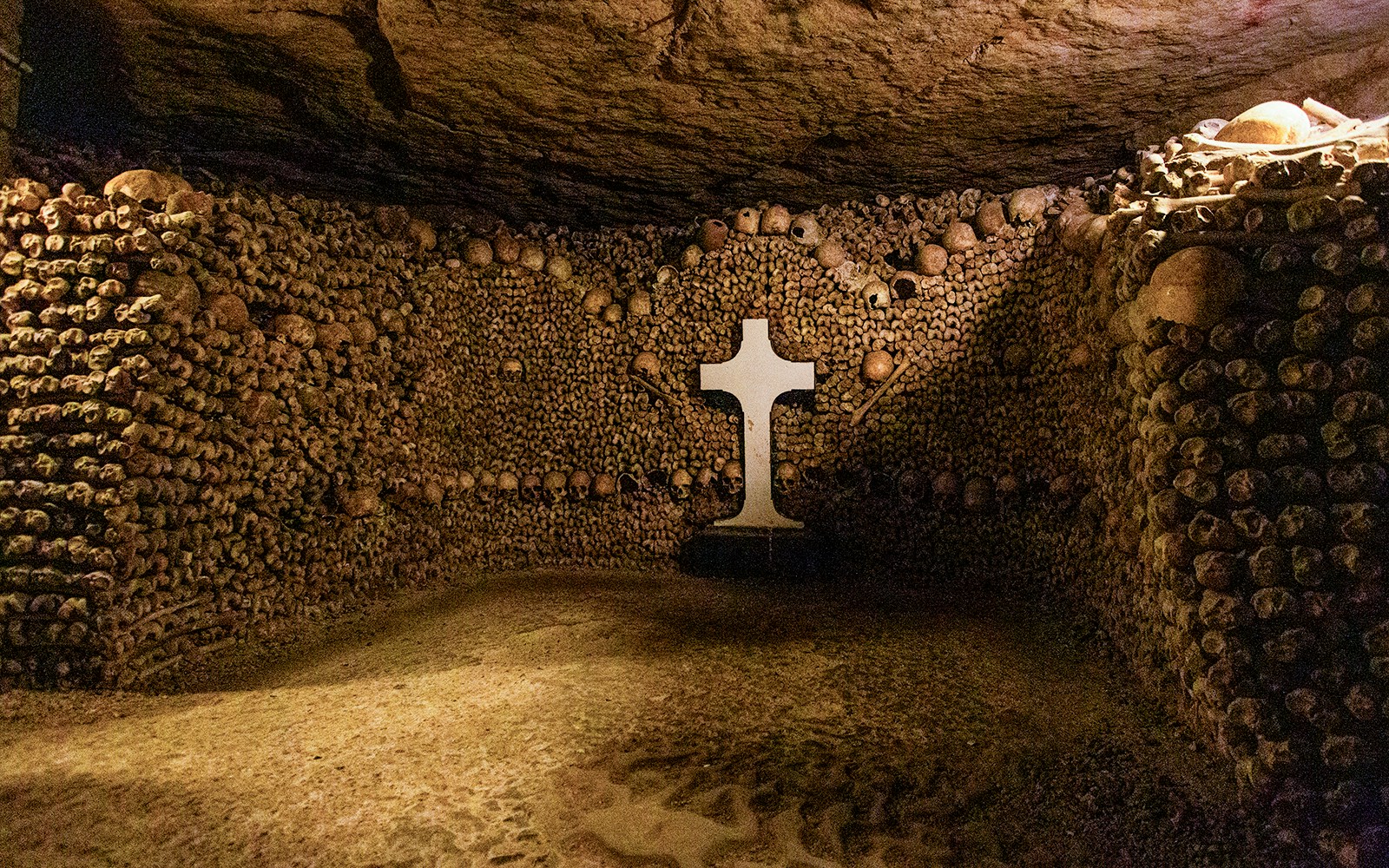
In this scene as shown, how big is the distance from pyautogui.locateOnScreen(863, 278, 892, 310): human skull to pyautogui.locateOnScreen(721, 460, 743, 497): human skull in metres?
1.72

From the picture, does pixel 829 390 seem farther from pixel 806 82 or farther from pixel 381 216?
pixel 381 216

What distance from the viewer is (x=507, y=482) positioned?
257 inches

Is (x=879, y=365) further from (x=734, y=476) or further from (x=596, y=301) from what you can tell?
(x=596, y=301)

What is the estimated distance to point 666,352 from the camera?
6422 millimetres

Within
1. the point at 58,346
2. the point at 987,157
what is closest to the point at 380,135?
the point at 58,346

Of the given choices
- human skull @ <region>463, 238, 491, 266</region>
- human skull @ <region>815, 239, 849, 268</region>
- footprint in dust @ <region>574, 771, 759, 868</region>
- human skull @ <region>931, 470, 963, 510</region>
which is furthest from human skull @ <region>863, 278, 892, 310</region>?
footprint in dust @ <region>574, 771, 759, 868</region>

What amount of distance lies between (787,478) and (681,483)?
2.97ft

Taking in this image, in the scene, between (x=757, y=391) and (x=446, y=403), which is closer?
(x=757, y=391)

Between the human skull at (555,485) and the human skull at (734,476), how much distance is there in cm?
144

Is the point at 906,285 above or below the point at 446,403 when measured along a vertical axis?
above

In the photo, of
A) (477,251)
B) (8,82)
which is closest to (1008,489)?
(477,251)

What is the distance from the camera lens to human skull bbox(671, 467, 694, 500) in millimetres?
6312

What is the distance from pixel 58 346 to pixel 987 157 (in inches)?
229

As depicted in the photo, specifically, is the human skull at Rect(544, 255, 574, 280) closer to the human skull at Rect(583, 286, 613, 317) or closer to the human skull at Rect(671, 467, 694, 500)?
the human skull at Rect(583, 286, 613, 317)
